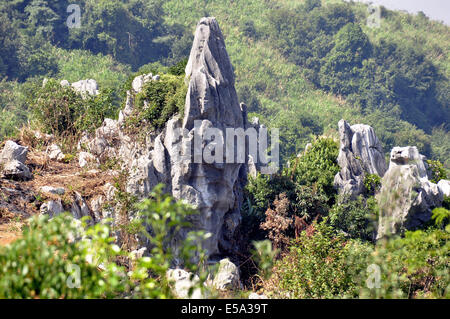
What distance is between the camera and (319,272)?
1011cm

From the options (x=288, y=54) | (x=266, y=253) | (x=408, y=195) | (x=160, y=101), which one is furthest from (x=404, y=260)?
(x=288, y=54)

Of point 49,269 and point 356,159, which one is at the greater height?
point 356,159

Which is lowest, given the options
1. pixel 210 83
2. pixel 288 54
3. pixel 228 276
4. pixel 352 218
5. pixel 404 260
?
pixel 228 276

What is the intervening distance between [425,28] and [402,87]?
9528 millimetres

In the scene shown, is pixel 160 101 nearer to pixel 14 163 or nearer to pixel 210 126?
pixel 210 126

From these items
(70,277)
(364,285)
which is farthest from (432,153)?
(70,277)

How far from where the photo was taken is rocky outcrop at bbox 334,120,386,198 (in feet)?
52.0

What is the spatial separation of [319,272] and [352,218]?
17.3 ft

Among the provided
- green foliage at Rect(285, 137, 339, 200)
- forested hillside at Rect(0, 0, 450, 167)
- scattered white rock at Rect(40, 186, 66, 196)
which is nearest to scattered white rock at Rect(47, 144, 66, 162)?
scattered white rock at Rect(40, 186, 66, 196)

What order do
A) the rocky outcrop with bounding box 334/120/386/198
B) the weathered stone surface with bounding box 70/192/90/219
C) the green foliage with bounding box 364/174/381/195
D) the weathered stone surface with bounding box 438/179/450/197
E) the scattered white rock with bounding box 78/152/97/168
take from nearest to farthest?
the weathered stone surface with bounding box 70/192/90/219, the scattered white rock with bounding box 78/152/97/168, the weathered stone surface with bounding box 438/179/450/197, the rocky outcrop with bounding box 334/120/386/198, the green foliage with bounding box 364/174/381/195

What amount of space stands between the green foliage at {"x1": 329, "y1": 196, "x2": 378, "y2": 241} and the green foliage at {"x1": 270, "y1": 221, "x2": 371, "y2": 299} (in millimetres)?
3744

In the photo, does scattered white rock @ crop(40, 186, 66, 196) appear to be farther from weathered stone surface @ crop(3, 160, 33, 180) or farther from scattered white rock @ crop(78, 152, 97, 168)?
scattered white rock @ crop(78, 152, 97, 168)

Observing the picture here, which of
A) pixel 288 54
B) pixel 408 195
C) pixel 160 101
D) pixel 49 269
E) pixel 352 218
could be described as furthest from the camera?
pixel 288 54

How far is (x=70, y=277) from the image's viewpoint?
497 cm
